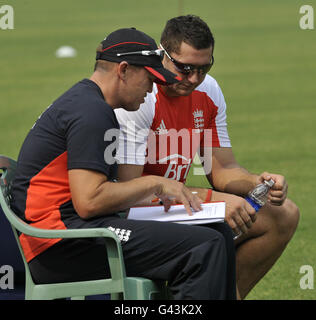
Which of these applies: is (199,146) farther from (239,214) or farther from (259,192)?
(239,214)

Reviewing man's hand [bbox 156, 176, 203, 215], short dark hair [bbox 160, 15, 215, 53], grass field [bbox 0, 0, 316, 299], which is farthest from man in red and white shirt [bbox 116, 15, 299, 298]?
grass field [bbox 0, 0, 316, 299]

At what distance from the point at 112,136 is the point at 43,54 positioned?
18.9m

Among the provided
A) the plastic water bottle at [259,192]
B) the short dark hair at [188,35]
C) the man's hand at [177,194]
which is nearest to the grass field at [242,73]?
the plastic water bottle at [259,192]

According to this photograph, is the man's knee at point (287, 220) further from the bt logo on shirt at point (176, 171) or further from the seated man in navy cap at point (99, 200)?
the seated man in navy cap at point (99, 200)

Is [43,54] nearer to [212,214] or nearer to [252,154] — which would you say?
[252,154]

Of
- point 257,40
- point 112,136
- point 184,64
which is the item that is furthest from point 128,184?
point 257,40

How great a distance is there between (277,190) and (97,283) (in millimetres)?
1497

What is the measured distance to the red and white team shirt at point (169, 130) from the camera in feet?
16.0

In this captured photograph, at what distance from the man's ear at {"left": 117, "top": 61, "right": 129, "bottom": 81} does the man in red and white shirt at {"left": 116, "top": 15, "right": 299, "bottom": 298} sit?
27.8 inches

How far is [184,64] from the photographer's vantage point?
4.86m

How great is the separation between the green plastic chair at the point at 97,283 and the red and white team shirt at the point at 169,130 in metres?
0.96

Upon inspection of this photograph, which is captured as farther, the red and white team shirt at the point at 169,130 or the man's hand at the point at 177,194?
the red and white team shirt at the point at 169,130

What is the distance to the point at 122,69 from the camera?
416 cm

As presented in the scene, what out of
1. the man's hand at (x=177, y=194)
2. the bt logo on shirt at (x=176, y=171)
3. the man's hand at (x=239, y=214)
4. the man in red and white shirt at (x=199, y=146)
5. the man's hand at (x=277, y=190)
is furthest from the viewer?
the bt logo on shirt at (x=176, y=171)
